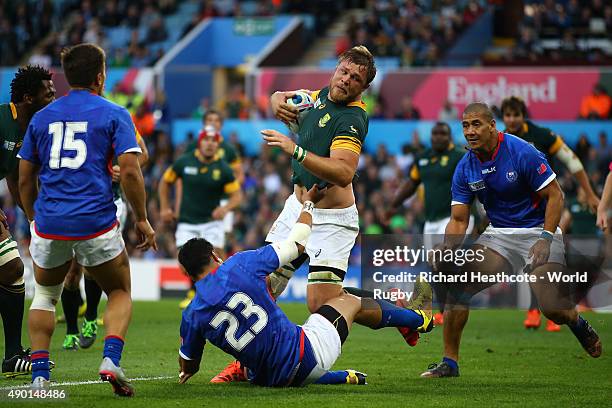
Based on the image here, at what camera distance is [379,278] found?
983 centimetres

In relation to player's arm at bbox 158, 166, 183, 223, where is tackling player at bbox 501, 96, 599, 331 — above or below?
above

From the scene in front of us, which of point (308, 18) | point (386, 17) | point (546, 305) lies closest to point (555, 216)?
point (546, 305)

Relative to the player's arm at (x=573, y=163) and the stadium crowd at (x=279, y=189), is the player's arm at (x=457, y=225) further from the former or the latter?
the stadium crowd at (x=279, y=189)

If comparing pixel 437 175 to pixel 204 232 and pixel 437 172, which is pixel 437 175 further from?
pixel 204 232

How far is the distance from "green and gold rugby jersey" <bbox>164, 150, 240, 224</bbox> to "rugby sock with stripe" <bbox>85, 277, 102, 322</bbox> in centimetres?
426

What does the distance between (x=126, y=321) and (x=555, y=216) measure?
3.80m

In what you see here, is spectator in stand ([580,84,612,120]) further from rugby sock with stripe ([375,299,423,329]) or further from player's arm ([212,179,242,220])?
rugby sock with stripe ([375,299,423,329])

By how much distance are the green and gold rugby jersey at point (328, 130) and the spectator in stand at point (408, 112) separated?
1538cm

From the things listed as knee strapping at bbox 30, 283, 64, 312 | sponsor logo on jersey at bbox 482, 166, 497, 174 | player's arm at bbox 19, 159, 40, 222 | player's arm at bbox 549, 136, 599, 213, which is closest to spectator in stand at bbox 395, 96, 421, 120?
player's arm at bbox 549, 136, 599, 213

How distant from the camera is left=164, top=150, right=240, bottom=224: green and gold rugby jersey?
53.4ft

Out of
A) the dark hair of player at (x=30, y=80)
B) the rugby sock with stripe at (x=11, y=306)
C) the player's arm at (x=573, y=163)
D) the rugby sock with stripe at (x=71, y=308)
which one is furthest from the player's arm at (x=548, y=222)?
the rugby sock with stripe at (x=71, y=308)

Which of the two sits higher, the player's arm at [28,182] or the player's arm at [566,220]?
the player's arm at [28,182]

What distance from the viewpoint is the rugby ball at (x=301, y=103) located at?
9.32m

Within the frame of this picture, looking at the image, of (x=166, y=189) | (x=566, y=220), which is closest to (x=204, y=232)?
(x=166, y=189)
